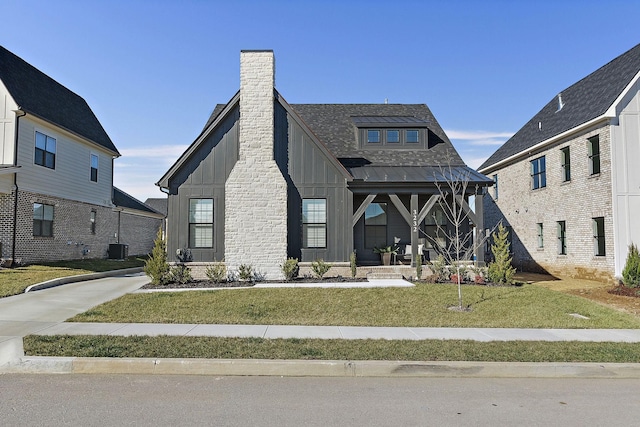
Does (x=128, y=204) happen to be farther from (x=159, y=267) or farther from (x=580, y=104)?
(x=580, y=104)

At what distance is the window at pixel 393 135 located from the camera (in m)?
19.5

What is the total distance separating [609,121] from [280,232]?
12676 millimetres

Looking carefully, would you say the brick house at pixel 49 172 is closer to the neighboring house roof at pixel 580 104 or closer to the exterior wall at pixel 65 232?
the exterior wall at pixel 65 232

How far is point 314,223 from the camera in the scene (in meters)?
16.2

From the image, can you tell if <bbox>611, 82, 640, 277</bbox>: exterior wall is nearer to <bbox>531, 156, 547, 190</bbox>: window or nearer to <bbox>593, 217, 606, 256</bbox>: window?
<bbox>593, 217, 606, 256</bbox>: window

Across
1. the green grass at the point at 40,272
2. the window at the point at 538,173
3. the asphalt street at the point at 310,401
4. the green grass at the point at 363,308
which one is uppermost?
the window at the point at 538,173

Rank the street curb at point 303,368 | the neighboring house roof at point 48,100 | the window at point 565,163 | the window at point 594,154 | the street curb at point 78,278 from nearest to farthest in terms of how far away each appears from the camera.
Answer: the street curb at point 303,368 → the street curb at point 78,278 → the window at point 594,154 → the window at point 565,163 → the neighboring house roof at point 48,100

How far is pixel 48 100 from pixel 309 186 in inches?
578

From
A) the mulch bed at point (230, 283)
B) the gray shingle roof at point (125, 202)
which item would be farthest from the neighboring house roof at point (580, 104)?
the gray shingle roof at point (125, 202)

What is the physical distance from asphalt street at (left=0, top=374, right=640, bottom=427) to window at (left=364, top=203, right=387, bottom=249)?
40.4 ft

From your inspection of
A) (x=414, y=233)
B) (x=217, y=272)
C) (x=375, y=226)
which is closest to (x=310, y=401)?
(x=217, y=272)

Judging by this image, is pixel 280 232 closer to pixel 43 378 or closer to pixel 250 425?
pixel 43 378

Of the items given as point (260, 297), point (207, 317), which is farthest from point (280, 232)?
point (207, 317)

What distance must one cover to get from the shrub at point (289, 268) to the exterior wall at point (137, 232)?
54.9 feet
